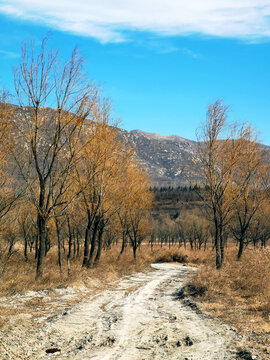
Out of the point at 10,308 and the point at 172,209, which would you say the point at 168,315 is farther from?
the point at 172,209

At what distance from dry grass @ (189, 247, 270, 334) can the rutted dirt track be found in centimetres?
68

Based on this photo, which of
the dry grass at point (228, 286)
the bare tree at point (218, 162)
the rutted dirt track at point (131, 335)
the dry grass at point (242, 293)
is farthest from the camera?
the bare tree at point (218, 162)

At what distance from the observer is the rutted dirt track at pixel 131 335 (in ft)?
19.8

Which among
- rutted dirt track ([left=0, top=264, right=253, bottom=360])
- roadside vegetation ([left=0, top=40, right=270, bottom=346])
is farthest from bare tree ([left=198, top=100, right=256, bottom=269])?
rutted dirt track ([left=0, top=264, right=253, bottom=360])

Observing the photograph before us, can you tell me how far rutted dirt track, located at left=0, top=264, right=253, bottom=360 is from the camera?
603 cm

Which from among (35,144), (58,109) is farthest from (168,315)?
(58,109)

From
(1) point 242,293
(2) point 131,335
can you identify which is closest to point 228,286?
(1) point 242,293

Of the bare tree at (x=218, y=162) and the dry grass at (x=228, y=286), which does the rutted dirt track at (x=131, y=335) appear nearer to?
the dry grass at (x=228, y=286)

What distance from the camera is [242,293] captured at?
1200 cm

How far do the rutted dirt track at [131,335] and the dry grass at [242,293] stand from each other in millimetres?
676

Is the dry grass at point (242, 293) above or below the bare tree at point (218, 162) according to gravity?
below

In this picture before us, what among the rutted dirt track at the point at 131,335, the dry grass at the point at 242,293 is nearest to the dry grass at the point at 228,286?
the dry grass at the point at 242,293

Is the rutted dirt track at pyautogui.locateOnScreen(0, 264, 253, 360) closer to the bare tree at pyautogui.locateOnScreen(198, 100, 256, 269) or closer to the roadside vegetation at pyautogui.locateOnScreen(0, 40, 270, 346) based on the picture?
the roadside vegetation at pyautogui.locateOnScreen(0, 40, 270, 346)

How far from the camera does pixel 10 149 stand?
1405 cm
